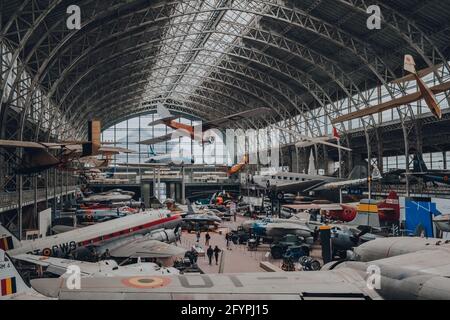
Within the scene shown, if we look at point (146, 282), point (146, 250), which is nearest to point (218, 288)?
point (146, 282)

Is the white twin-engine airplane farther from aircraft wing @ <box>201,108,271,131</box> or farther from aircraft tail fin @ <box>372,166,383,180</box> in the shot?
aircraft tail fin @ <box>372,166,383,180</box>

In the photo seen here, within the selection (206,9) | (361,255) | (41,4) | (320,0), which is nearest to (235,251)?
(361,255)

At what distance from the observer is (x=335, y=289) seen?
557cm

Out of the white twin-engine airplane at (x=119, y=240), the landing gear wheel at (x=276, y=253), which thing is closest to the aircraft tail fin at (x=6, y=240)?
the white twin-engine airplane at (x=119, y=240)

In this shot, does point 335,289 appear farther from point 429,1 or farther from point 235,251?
point 429,1

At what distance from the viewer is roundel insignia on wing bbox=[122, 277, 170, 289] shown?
5488mm

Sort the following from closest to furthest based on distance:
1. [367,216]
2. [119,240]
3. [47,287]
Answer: [47,287]
[119,240]
[367,216]

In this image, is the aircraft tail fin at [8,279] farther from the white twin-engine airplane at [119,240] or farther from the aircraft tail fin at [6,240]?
the white twin-engine airplane at [119,240]

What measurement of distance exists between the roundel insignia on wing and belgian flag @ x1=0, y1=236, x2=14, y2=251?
46.6ft

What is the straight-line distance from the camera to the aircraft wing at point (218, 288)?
16.7 ft

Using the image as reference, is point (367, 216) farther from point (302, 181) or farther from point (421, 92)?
point (302, 181)

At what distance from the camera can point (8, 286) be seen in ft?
36.5

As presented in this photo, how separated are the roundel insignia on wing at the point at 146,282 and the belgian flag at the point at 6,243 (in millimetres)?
14192

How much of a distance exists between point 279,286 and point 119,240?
19.4 metres
